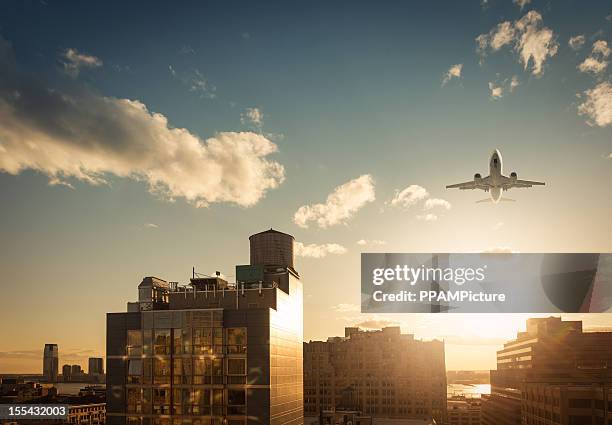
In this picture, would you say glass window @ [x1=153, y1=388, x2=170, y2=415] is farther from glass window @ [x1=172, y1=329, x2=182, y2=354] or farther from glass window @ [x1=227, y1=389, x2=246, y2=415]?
glass window @ [x1=227, y1=389, x2=246, y2=415]

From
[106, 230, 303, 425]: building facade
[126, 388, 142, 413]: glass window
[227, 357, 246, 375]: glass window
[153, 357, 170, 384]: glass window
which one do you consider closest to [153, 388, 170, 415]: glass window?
[106, 230, 303, 425]: building facade

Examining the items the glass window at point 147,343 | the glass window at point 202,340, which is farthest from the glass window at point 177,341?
the glass window at point 147,343

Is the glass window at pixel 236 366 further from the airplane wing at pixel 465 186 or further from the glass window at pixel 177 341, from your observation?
the airplane wing at pixel 465 186

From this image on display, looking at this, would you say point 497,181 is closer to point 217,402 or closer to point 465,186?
point 465,186

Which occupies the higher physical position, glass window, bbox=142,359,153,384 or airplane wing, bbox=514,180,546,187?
airplane wing, bbox=514,180,546,187

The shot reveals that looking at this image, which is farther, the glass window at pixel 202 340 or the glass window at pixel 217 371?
the glass window at pixel 202 340

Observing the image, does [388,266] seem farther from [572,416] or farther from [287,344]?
[572,416]

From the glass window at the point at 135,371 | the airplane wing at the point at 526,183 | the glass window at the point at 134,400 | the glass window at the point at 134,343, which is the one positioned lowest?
the glass window at the point at 134,400

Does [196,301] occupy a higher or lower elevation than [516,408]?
higher

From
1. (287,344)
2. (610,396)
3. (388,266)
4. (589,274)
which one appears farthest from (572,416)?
(589,274)
